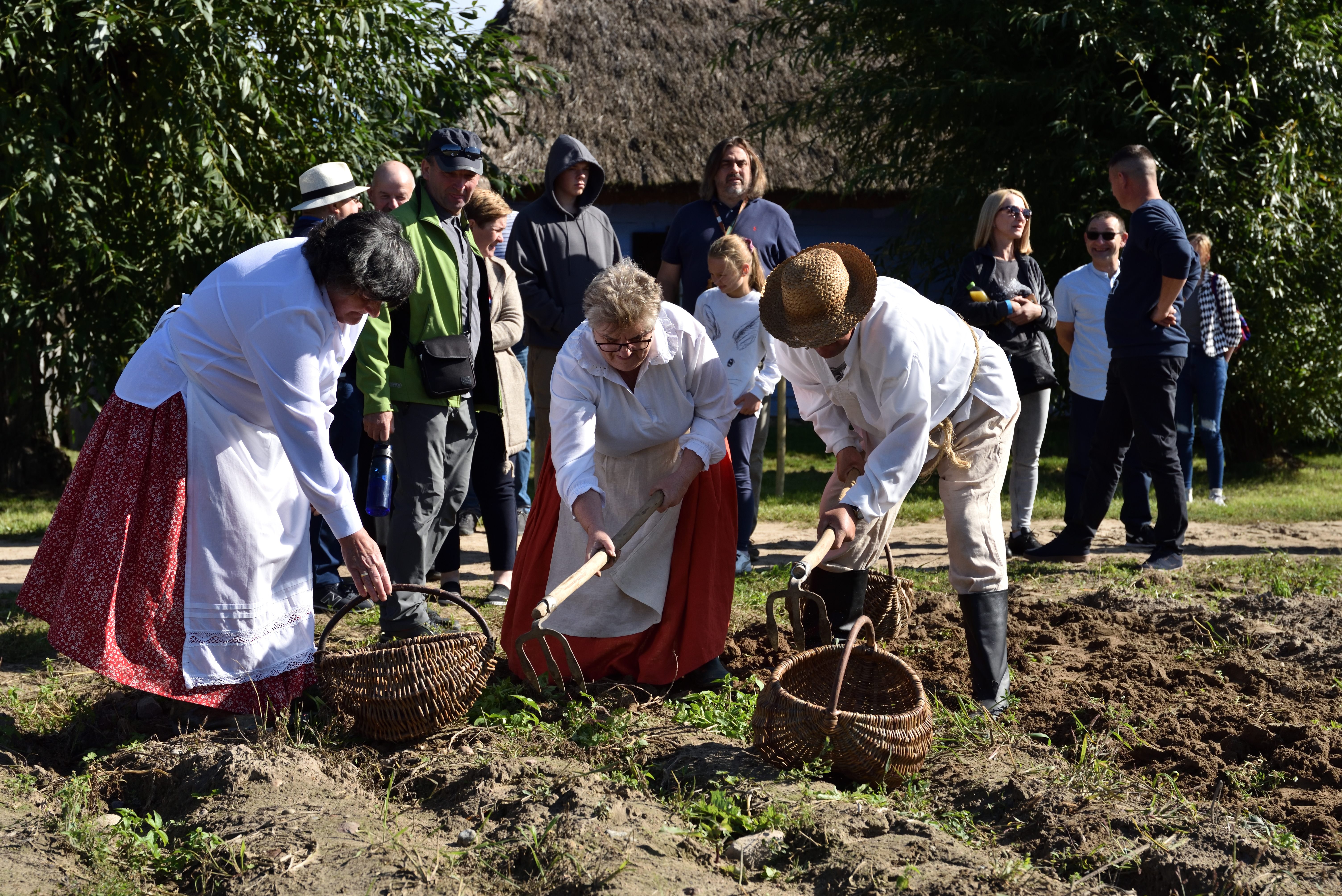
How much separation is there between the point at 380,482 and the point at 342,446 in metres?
0.90

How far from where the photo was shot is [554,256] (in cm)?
585

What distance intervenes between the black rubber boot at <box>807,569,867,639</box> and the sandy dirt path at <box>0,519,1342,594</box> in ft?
6.04

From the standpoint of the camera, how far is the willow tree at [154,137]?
7.22 metres

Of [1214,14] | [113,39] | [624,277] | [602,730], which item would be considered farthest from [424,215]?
[1214,14]

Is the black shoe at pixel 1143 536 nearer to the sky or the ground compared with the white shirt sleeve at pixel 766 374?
nearer to the ground

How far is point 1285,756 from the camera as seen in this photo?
3.34 m

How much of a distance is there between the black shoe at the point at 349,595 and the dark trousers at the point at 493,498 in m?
0.39

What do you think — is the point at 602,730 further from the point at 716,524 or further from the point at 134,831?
the point at 134,831

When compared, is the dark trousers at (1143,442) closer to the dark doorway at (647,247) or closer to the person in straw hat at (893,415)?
the person in straw hat at (893,415)

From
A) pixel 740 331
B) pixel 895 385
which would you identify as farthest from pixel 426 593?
pixel 740 331

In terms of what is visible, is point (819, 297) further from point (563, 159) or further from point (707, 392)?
point (563, 159)

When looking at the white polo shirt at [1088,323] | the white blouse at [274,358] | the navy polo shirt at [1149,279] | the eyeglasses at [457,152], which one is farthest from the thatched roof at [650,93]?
the white blouse at [274,358]

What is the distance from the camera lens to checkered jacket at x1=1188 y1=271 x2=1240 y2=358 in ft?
25.3

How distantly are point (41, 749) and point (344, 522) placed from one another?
127cm
